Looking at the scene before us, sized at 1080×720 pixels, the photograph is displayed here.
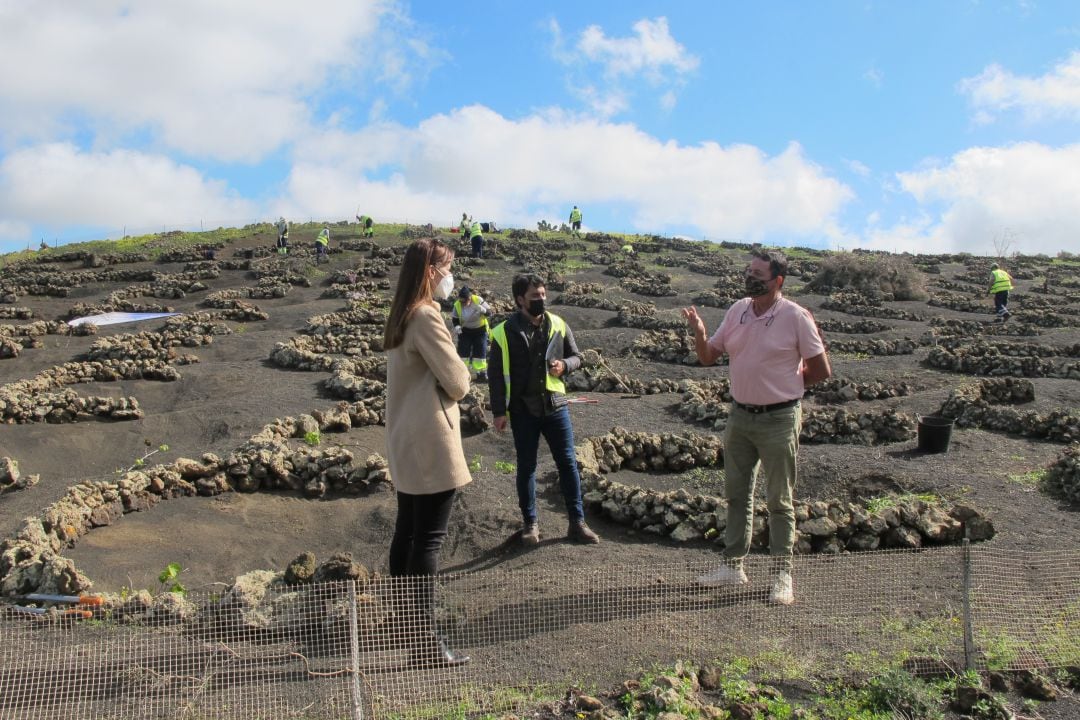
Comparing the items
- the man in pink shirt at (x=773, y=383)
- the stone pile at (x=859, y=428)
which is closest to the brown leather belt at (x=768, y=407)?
the man in pink shirt at (x=773, y=383)

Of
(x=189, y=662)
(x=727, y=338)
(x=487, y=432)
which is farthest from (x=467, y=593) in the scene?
(x=487, y=432)

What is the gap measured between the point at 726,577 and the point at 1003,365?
45.0ft

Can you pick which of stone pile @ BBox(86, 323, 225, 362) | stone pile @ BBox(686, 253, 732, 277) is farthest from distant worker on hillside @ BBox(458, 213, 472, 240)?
stone pile @ BBox(86, 323, 225, 362)

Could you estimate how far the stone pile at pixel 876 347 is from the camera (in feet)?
60.4

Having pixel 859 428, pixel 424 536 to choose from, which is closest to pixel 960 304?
pixel 859 428

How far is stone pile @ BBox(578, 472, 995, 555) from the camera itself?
6.38 m

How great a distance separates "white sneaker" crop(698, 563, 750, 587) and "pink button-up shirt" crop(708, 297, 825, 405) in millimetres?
1114

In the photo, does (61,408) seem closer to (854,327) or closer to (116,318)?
(116,318)

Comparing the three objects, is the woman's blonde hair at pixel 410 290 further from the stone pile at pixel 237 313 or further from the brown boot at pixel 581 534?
the stone pile at pixel 237 313

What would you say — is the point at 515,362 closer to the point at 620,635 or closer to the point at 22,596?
the point at 620,635

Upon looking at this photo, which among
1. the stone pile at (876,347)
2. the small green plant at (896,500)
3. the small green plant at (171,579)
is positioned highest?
the stone pile at (876,347)

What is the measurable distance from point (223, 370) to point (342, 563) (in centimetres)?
1089

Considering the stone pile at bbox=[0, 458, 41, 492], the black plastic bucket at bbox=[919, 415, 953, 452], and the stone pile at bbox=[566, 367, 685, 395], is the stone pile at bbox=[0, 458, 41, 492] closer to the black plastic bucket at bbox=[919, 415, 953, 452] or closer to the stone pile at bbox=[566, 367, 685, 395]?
the stone pile at bbox=[566, 367, 685, 395]

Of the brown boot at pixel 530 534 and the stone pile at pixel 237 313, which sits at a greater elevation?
the stone pile at pixel 237 313
